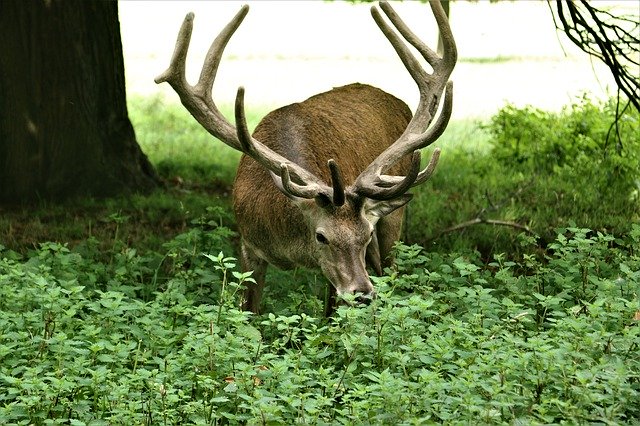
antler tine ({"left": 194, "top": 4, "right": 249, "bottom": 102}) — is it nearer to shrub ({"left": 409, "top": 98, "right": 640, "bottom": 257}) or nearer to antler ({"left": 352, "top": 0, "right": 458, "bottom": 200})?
antler ({"left": 352, "top": 0, "right": 458, "bottom": 200})

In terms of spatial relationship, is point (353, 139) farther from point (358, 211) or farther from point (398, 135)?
point (358, 211)

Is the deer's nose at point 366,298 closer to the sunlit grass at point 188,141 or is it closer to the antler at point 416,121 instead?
the antler at point 416,121

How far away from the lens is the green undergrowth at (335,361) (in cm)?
496

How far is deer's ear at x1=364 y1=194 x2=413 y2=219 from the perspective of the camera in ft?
23.4

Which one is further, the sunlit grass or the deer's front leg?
the sunlit grass

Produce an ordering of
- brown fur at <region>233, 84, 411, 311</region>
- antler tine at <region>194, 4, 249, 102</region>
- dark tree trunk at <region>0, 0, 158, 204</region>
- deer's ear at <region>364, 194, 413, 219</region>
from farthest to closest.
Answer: dark tree trunk at <region>0, 0, 158, 204</region>
antler tine at <region>194, 4, 249, 102</region>
brown fur at <region>233, 84, 411, 311</region>
deer's ear at <region>364, 194, 413, 219</region>

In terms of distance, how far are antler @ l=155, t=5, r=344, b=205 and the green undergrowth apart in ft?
2.26

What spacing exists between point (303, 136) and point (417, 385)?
9.99ft

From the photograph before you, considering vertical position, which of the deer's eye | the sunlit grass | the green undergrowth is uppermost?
the sunlit grass

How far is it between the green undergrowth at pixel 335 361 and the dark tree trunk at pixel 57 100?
9.84 ft

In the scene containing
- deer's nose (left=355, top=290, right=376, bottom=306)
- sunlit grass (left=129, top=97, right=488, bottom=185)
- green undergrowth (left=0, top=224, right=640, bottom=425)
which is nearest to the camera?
green undergrowth (left=0, top=224, right=640, bottom=425)

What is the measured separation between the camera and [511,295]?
23.2 feet

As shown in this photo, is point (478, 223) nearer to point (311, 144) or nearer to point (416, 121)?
point (416, 121)

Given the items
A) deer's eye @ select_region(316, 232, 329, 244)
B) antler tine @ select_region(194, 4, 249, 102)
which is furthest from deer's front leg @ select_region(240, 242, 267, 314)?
antler tine @ select_region(194, 4, 249, 102)
